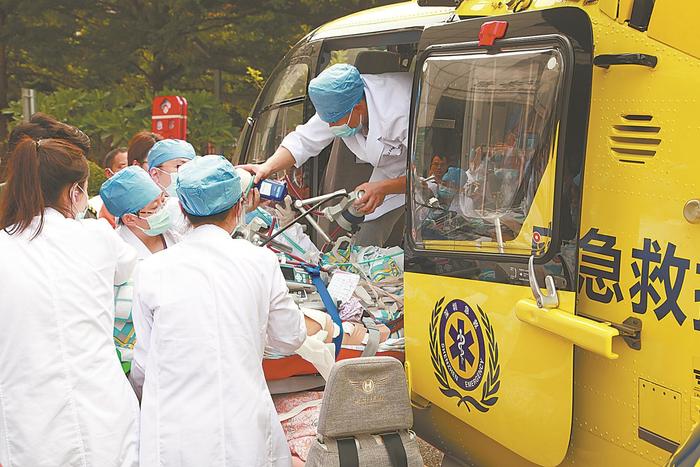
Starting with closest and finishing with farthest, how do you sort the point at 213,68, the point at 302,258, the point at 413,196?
the point at 413,196, the point at 302,258, the point at 213,68

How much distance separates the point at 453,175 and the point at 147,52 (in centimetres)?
1386

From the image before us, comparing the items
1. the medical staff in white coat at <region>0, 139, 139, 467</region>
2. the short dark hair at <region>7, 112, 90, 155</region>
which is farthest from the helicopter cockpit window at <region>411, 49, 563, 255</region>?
the short dark hair at <region>7, 112, 90, 155</region>

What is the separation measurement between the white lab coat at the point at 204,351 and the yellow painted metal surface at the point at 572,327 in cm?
88

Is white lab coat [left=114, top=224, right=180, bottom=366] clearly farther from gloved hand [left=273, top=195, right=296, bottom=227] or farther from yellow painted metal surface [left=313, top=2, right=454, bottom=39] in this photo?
yellow painted metal surface [left=313, top=2, right=454, bottom=39]

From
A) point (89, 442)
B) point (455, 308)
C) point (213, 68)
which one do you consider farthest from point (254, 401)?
point (213, 68)

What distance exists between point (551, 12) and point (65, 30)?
14446 millimetres

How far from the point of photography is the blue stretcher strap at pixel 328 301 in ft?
12.0

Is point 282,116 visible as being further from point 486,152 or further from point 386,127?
point 486,152

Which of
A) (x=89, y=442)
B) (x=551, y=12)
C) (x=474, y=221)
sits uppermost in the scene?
(x=551, y=12)

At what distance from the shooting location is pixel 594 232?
2717 millimetres

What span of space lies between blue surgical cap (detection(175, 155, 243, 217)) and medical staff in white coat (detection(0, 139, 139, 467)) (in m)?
0.40

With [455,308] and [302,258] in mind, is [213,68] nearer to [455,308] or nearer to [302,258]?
[302,258]

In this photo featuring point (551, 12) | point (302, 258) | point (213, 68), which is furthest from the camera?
point (213, 68)

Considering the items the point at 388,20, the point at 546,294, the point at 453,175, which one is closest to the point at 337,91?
the point at 388,20
